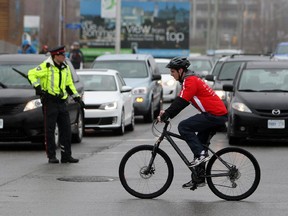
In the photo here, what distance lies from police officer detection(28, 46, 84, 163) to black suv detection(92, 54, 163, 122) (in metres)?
10.4

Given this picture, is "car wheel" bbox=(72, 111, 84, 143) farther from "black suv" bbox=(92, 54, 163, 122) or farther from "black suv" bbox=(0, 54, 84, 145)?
"black suv" bbox=(92, 54, 163, 122)

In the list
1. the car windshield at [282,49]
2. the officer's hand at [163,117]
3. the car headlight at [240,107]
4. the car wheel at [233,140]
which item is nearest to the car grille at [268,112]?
the car headlight at [240,107]

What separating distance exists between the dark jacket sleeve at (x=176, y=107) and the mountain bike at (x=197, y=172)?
0.54ft

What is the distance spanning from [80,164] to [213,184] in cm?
449

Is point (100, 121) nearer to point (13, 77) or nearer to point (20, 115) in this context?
point (13, 77)

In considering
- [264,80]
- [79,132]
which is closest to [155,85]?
[264,80]

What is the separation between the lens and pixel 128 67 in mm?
29422

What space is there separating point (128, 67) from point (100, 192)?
52.6ft

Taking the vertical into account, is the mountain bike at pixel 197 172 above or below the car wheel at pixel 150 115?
above

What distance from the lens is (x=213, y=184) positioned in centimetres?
1302

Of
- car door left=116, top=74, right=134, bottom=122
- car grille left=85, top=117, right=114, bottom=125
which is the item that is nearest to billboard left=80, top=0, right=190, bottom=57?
car door left=116, top=74, right=134, bottom=122

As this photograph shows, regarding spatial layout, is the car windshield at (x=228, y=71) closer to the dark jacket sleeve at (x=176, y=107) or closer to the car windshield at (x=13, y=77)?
the car windshield at (x=13, y=77)

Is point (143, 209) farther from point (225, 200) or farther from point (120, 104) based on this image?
point (120, 104)

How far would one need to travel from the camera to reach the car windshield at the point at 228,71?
27.9 meters
